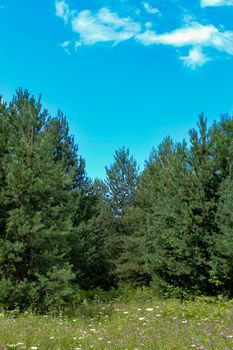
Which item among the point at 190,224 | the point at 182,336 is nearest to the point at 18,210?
the point at 182,336

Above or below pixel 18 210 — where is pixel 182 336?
below

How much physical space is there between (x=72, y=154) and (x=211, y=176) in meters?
10.6

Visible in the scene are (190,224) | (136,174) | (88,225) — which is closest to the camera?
(190,224)

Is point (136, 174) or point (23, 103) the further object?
point (136, 174)

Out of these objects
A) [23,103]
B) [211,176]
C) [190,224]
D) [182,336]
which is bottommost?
[182,336]

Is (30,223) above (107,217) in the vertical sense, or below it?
below

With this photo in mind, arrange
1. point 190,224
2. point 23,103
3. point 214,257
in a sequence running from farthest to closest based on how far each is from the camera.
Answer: point 190,224
point 214,257
point 23,103

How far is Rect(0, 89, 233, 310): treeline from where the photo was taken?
12.7 metres

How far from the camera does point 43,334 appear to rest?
812 centimetres

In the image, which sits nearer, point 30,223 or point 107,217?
point 30,223

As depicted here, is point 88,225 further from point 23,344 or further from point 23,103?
point 23,344

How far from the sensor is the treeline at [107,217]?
41.8 feet

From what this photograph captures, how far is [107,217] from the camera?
3102 cm

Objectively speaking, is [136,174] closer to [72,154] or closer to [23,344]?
[72,154]
